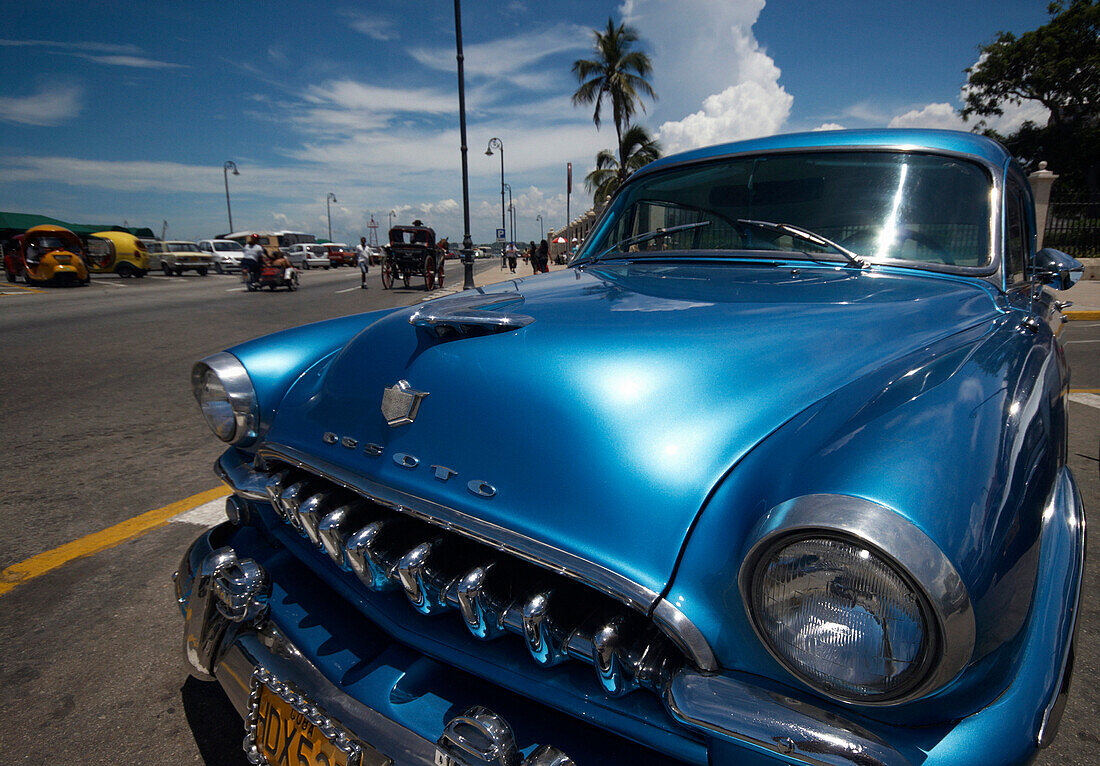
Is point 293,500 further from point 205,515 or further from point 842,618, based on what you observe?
point 205,515

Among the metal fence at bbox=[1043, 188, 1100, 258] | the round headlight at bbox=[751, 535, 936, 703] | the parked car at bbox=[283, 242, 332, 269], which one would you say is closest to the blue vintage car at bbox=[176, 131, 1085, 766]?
the round headlight at bbox=[751, 535, 936, 703]

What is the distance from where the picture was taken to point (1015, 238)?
2.23 meters

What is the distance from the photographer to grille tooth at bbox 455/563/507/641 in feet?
3.48

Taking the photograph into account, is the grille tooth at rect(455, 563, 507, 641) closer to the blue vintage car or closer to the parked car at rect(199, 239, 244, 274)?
the blue vintage car

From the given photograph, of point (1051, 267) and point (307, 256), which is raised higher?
point (307, 256)

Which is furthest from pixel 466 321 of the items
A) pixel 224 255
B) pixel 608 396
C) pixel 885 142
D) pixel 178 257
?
pixel 224 255

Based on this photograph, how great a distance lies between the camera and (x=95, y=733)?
1674mm

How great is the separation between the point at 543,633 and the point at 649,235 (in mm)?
1893

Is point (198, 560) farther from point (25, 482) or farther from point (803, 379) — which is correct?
point (25, 482)

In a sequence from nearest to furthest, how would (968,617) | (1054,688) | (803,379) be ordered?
(968,617) < (1054,688) < (803,379)

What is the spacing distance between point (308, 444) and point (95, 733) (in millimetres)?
1052

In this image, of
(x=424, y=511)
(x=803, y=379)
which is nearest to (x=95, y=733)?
(x=424, y=511)

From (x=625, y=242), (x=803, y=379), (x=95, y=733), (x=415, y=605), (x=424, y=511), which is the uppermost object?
(x=625, y=242)

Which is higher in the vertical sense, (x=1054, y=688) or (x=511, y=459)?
(x=511, y=459)
